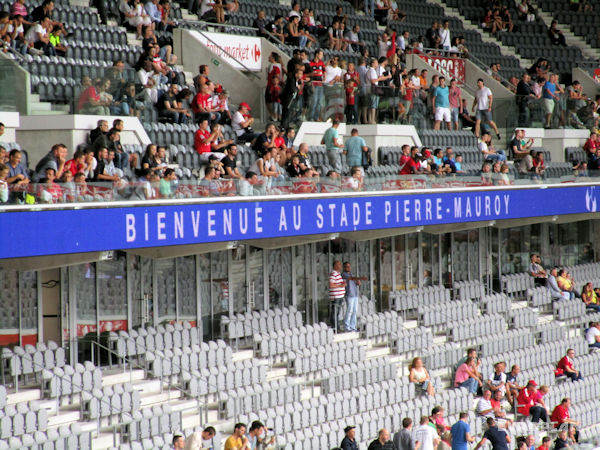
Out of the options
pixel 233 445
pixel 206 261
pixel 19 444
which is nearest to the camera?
pixel 19 444

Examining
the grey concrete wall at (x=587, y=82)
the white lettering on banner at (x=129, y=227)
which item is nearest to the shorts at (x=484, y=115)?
the grey concrete wall at (x=587, y=82)

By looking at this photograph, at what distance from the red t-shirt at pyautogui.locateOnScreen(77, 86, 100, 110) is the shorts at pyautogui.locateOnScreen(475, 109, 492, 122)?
897cm

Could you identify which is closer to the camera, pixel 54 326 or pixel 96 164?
pixel 96 164

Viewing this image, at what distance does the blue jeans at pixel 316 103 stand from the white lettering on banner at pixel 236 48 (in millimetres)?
1957

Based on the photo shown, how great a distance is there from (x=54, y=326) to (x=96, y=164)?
206cm

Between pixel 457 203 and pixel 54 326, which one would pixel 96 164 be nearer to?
pixel 54 326

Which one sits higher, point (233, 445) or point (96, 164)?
point (96, 164)

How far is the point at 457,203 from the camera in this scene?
1719 centimetres

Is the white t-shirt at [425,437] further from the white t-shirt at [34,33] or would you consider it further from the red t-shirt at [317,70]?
the white t-shirt at [34,33]

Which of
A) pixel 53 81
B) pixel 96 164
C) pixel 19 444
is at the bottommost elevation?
pixel 19 444

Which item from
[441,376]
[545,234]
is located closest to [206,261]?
[441,376]

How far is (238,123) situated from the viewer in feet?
51.2

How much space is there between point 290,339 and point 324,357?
1.63 ft

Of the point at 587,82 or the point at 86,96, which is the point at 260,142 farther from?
the point at 587,82
